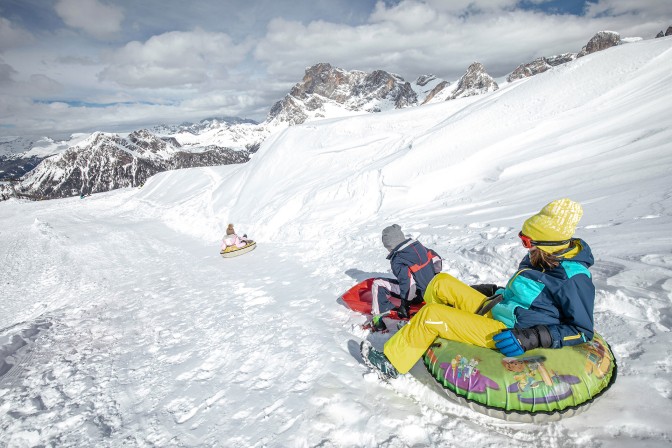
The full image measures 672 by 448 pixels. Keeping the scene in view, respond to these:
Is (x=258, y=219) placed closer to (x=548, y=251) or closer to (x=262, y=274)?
(x=262, y=274)

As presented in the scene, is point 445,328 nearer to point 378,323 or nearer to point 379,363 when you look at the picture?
point 379,363

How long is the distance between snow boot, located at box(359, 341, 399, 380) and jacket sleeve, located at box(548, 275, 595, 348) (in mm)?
1650

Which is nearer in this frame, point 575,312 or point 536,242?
point 575,312

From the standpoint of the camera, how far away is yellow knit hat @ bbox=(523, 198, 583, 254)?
3135mm

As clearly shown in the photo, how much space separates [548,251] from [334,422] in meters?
2.72

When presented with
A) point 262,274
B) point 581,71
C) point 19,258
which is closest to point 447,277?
point 262,274

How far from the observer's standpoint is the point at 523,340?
3.14 m

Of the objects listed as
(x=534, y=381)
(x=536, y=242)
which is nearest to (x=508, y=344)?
(x=534, y=381)

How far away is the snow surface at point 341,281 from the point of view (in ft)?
11.6

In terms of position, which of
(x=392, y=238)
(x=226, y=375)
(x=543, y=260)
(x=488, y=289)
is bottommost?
(x=226, y=375)

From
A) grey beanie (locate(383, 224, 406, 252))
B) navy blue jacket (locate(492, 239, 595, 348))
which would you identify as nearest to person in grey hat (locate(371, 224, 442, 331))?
grey beanie (locate(383, 224, 406, 252))

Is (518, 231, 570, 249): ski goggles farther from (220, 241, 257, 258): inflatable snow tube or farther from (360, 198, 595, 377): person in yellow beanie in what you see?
(220, 241, 257, 258): inflatable snow tube

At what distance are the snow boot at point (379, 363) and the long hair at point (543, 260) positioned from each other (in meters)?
1.88

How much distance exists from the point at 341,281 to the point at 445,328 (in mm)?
4122
